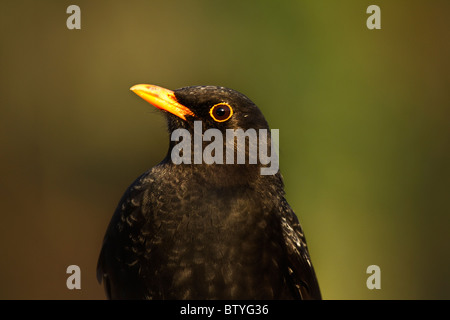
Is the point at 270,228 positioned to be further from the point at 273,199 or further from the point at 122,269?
the point at 122,269

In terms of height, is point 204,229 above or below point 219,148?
below

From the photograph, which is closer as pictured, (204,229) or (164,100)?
(204,229)

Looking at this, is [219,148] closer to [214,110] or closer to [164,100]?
[214,110]

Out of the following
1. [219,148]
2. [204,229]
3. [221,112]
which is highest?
[221,112]

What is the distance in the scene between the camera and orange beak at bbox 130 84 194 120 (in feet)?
11.2

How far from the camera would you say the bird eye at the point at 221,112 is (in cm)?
340

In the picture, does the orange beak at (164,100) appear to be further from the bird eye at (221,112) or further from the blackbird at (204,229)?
the bird eye at (221,112)

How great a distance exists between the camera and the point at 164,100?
11.3ft

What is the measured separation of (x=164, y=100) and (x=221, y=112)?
36 centimetres

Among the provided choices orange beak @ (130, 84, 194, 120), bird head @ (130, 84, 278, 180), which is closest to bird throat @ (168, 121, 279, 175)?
bird head @ (130, 84, 278, 180)

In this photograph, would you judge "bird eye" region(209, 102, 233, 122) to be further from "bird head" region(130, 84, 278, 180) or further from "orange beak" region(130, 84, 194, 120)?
"orange beak" region(130, 84, 194, 120)

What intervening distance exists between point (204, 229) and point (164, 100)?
2.77 ft

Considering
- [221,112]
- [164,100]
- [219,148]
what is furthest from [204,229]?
[164,100]

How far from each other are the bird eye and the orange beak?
15cm
